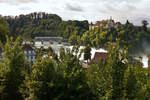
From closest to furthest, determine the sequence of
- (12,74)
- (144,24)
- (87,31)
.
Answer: (12,74) → (87,31) → (144,24)

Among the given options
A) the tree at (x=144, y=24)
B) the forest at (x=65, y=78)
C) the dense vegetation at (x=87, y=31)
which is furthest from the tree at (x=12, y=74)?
the tree at (x=144, y=24)

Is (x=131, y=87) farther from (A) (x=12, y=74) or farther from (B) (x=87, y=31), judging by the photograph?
(B) (x=87, y=31)

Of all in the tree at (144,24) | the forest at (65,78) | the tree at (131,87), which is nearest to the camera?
the forest at (65,78)

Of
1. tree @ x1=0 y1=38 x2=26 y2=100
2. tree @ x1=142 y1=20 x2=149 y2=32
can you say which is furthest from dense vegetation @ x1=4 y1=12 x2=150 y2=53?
tree @ x1=0 y1=38 x2=26 y2=100

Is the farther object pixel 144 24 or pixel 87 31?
pixel 144 24

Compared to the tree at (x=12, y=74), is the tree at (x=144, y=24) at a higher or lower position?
lower

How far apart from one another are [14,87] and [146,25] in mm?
138736

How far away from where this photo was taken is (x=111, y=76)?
1520 cm

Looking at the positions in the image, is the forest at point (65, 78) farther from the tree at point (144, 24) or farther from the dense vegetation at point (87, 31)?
the tree at point (144, 24)

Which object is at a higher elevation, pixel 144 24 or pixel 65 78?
pixel 65 78

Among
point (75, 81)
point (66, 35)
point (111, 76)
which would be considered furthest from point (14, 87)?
point (66, 35)

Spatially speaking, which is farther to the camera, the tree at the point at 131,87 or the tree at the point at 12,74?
the tree at the point at 12,74

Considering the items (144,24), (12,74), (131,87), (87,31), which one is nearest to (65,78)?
(12,74)

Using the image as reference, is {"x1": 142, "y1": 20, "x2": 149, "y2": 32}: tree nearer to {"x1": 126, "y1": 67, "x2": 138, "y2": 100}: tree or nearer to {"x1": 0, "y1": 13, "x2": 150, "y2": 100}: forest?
{"x1": 0, "y1": 13, "x2": 150, "y2": 100}: forest
